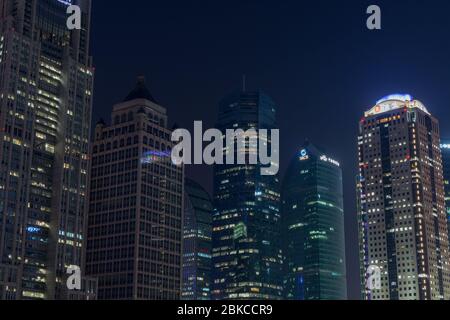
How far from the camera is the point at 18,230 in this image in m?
187

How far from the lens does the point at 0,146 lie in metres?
188
